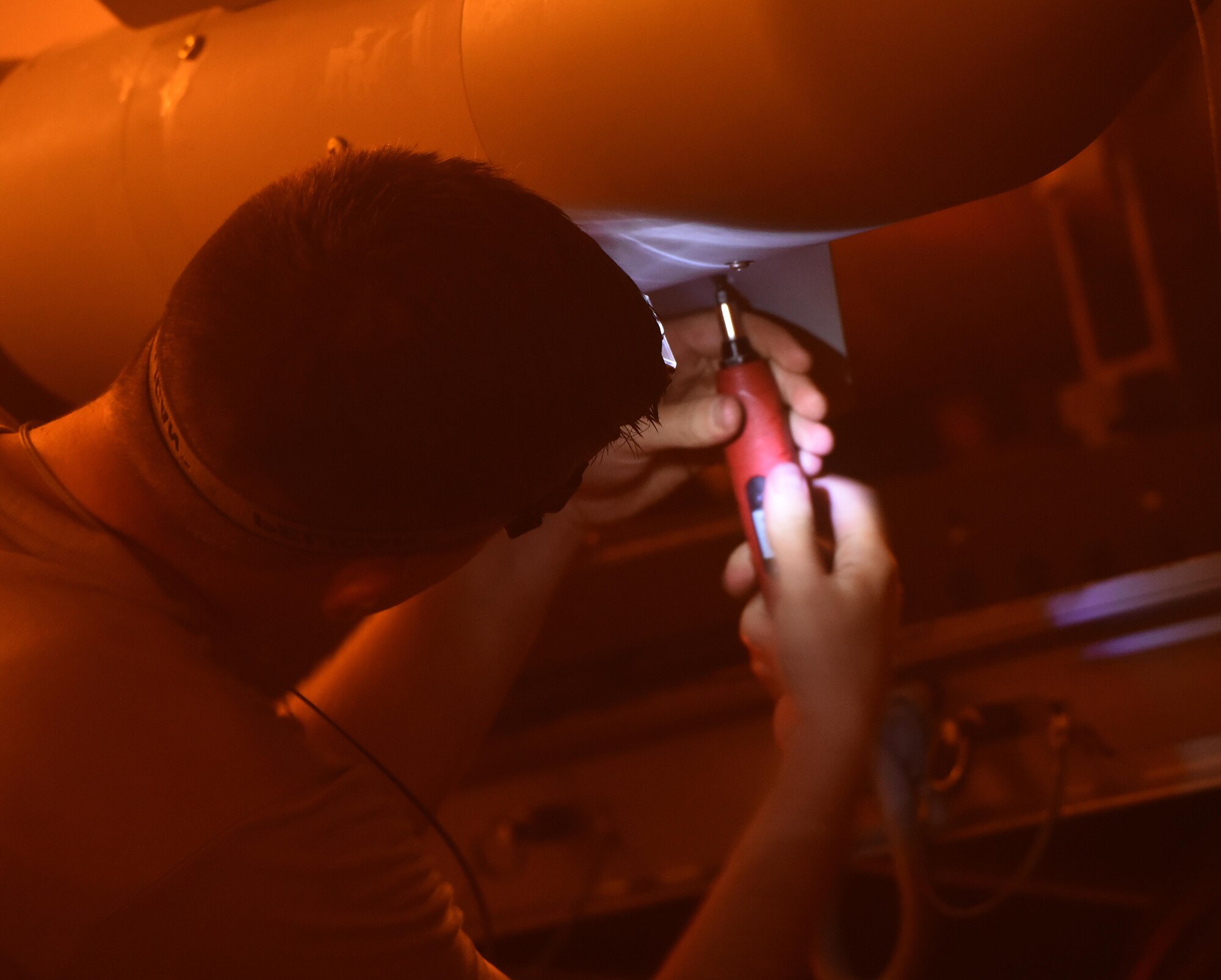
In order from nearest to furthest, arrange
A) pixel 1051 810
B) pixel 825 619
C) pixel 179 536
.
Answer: pixel 179 536 < pixel 825 619 < pixel 1051 810

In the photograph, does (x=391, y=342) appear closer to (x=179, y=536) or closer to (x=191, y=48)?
(x=179, y=536)

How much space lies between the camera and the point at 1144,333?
3.65ft

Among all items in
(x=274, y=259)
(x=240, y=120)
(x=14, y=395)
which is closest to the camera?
(x=274, y=259)

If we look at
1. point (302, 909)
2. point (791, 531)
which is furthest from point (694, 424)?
point (302, 909)

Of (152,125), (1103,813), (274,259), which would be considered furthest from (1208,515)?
(152,125)

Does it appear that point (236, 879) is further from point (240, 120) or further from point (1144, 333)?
point (1144, 333)

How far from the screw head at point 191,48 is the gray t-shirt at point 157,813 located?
41 cm

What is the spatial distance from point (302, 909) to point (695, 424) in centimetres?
50

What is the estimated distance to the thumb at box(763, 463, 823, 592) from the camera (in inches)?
31.0

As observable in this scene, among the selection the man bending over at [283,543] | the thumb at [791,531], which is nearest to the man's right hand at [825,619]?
the thumb at [791,531]

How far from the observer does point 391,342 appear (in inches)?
17.3

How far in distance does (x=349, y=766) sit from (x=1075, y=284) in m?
1.03

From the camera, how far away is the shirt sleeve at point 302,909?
0.48 meters

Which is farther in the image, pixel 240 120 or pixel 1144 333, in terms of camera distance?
pixel 1144 333
